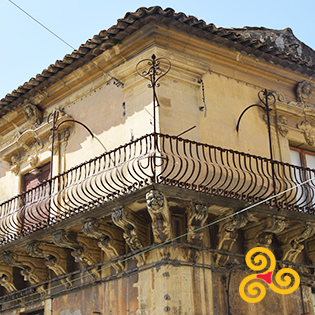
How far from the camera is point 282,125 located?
12414 millimetres

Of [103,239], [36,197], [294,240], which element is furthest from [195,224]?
[36,197]

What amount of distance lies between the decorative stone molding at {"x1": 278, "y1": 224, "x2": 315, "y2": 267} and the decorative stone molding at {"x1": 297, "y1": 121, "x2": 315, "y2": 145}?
2.49 m

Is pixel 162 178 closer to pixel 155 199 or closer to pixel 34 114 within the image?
pixel 155 199

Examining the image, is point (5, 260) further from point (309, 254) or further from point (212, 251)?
point (309, 254)

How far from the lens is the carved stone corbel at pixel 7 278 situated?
12.5 meters

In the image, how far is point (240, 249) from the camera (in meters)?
10.9

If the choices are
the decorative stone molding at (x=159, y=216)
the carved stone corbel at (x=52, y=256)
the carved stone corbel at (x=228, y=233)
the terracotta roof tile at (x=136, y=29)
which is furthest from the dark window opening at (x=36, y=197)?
the carved stone corbel at (x=228, y=233)

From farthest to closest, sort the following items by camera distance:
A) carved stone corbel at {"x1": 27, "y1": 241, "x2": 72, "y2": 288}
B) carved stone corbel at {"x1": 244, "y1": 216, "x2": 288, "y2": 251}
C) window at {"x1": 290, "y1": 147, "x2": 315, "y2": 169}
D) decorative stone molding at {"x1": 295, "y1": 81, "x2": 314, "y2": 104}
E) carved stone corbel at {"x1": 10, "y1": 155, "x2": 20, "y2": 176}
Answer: carved stone corbel at {"x1": 10, "y1": 155, "x2": 20, "y2": 176}, decorative stone molding at {"x1": 295, "y1": 81, "x2": 314, "y2": 104}, window at {"x1": 290, "y1": 147, "x2": 315, "y2": 169}, carved stone corbel at {"x1": 27, "y1": 241, "x2": 72, "y2": 288}, carved stone corbel at {"x1": 244, "y1": 216, "x2": 288, "y2": 251}

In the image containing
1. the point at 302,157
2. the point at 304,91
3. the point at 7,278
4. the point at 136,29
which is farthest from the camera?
the point at 304,91

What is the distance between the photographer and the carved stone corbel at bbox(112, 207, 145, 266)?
977 cm

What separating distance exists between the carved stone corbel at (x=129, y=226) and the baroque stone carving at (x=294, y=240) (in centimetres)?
278

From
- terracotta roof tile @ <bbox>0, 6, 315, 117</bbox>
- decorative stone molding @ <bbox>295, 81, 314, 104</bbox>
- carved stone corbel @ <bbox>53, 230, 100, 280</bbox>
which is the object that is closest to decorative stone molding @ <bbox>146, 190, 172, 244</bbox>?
carved stone corbel @ <bbox>53, 230, 100, 280</bbox>

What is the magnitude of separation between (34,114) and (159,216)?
17.3ft

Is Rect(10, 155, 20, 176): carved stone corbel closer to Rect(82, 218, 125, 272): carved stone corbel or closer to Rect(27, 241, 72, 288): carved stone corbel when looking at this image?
Rect(27, 241, 72, 288): carved stone corbel
